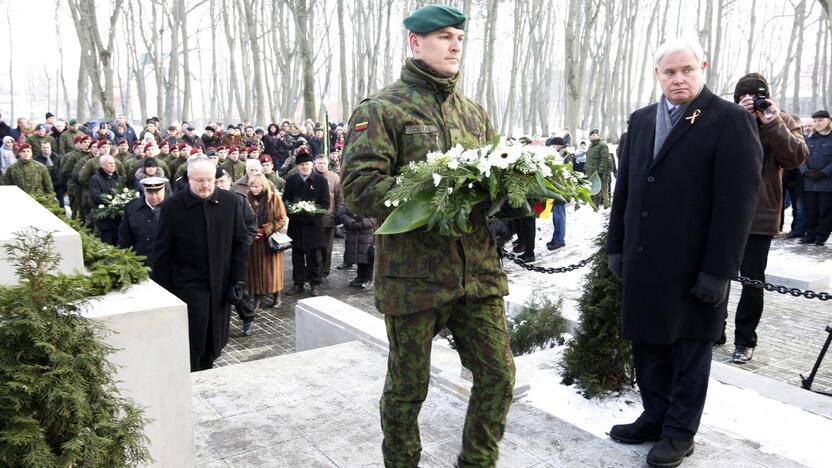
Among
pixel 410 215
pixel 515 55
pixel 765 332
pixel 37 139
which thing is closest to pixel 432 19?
pixel 410 215

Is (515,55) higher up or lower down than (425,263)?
higher up

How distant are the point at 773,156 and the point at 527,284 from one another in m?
5.45

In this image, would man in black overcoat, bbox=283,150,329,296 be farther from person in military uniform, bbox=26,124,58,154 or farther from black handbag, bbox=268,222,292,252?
person in military uniform, bbox=26,124,58,154

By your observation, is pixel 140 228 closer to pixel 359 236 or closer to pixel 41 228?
pixel 359 236

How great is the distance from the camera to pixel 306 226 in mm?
10773

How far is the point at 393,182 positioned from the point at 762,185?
4.29 meters

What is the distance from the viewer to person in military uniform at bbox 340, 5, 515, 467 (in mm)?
3020

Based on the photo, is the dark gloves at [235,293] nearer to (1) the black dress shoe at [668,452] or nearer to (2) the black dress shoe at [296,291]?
(1) the black dress shoe at [668,452]

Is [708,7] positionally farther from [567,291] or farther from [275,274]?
[275,274]

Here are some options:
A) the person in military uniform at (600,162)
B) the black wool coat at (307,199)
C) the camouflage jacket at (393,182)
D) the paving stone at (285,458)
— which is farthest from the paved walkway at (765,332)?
the person in military uniform at (600,162)

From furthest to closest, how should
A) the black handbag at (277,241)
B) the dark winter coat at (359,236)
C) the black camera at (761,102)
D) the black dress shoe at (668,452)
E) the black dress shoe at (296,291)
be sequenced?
the dark winter coat at (359,236), the black dress shoe at (296,291), the black handbag at (277,241), the black camera at (761,102), the black dress shoe at (668,452)

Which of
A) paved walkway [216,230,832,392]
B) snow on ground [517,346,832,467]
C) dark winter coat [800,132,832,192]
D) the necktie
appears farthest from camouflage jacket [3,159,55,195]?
dark winter coat [800,132,832,192]

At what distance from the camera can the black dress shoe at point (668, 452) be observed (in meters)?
3.64

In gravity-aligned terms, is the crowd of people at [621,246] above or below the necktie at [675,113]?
below
